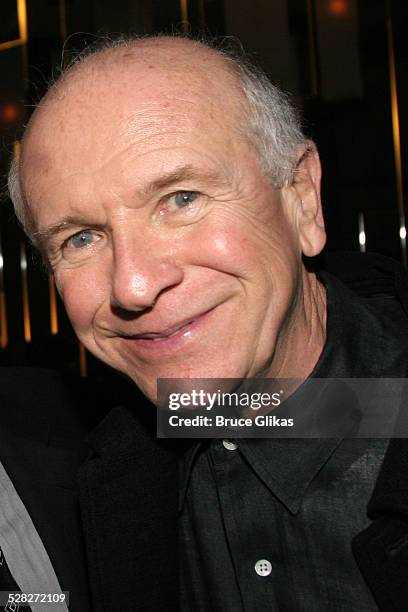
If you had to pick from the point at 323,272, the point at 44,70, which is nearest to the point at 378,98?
Answer: the point at 44,70

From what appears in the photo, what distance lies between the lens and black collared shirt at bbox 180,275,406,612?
1.21 meters

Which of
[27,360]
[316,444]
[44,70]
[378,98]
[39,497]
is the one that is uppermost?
[44,70]

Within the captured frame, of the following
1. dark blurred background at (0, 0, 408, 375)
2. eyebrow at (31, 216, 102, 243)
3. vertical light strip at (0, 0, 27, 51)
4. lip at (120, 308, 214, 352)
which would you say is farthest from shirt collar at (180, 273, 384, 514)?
vertical light strip at (0, 0, 27, 51)

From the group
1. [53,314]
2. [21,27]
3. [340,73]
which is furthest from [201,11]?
[53,314]

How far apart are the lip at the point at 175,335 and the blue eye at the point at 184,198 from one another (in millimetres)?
177

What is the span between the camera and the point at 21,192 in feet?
4.55

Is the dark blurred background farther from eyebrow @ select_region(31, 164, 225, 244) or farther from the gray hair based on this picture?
eyebrow @ select_region(31, 164, 225, 244)

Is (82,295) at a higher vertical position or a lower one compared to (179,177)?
lower

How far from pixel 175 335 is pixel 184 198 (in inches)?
8.9

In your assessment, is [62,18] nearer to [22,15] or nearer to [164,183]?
[22,15]

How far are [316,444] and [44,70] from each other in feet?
8.27

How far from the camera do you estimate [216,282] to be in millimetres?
1184

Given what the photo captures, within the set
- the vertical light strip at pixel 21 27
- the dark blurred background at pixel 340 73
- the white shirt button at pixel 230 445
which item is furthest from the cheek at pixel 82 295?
the vertical light strip at pixel 21 27

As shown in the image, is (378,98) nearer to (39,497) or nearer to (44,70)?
(44,70)
